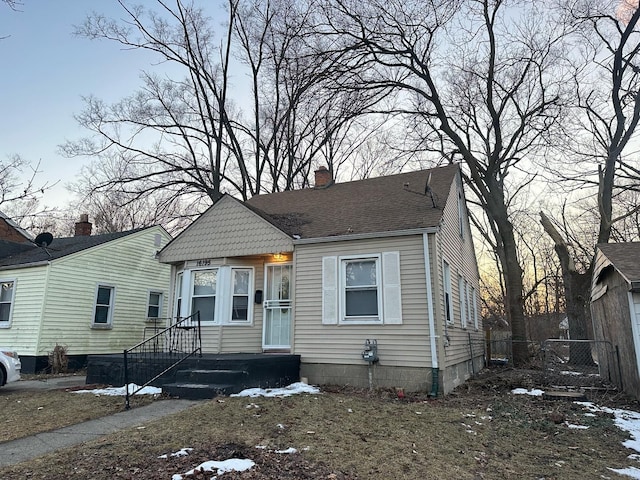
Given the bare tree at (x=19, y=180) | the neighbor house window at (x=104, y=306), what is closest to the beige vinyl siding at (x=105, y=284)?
the neighbor house window at (x=104, y=306)

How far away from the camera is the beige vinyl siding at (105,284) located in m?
14.1

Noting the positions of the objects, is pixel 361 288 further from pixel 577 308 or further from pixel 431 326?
pixel 577 308

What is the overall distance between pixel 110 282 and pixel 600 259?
16.2 meters

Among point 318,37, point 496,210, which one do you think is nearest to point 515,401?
point 496,210

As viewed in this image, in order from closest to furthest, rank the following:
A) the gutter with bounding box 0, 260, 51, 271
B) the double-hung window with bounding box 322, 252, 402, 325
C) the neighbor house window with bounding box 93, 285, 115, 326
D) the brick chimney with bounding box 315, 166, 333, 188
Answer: the double-hung window with bounding box 322, 252, 402, 325
the gutter with bounding box 0, 260, 51, 271
the neighbor house window with bounding box 93, 285, 115, 326
the brick chimney with bounding box 315, 166, 333, 188

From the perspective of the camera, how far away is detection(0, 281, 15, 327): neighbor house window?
47.1ft

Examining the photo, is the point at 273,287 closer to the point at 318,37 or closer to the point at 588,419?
the point at 588,419

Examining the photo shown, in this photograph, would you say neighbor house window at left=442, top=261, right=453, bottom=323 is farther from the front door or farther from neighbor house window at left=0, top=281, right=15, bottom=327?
neighbor house window at left=0, top=281, right=15, bottom=327

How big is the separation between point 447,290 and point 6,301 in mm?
15073

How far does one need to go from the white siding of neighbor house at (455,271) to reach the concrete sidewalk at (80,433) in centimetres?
539

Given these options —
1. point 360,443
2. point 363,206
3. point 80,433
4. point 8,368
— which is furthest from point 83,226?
point 360,443

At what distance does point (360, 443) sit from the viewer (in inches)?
199

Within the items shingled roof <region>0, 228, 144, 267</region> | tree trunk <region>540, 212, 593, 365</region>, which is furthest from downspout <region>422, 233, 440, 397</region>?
shingled roof <region>0, 228, 144, 267</region>

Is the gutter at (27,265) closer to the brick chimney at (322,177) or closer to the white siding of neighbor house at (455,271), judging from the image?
the brick chimney at (322,177)
